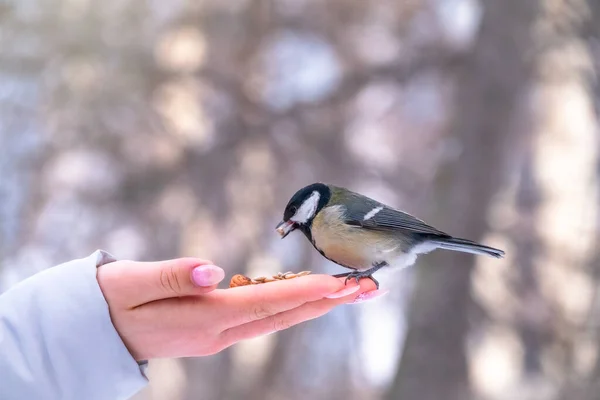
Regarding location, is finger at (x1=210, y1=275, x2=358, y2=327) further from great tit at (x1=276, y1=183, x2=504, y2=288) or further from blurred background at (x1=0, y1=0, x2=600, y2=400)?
blurred background at (x1=0, y1=0, x2=600, y2=400)

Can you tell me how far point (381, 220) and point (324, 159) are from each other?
43.6 inches

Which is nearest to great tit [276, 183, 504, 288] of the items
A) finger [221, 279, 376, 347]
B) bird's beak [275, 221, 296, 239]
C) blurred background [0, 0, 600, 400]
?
bird's beak [275, 221, 296, 239]

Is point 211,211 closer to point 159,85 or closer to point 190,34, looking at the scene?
point 159,85

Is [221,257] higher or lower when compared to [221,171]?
lower

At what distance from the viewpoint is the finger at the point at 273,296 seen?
0.68 m

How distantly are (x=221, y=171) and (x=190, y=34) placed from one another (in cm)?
52

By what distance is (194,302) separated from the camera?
0.73 meters

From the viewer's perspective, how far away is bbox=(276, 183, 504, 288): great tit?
973 millimetres

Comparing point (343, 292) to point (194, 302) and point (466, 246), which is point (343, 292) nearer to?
point (194, 302)

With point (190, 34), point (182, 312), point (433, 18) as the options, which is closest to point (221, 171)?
point (190, 34)

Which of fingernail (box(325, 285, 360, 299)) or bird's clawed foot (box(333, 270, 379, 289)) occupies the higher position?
bird's clawed foot (box(333, 270, 379, 289))

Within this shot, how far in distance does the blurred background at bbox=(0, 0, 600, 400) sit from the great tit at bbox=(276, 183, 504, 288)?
0.74 meters

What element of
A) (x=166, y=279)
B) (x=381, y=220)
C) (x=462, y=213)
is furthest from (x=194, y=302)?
(x=462, y=213)

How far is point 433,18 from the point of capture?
2.19 m
